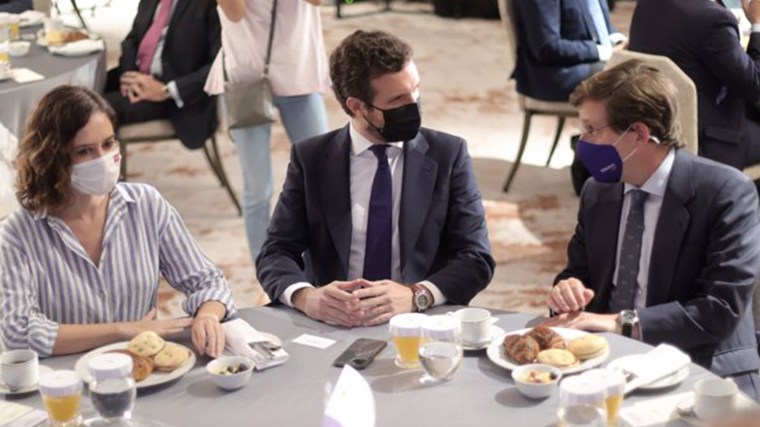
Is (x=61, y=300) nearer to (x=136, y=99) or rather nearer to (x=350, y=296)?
(x=350, y=296)

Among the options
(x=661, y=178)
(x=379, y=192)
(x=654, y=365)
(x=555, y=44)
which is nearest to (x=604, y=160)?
(x=661, y=178)

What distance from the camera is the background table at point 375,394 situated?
2.49 m

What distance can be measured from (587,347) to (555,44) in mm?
3243

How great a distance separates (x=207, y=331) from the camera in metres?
2.85

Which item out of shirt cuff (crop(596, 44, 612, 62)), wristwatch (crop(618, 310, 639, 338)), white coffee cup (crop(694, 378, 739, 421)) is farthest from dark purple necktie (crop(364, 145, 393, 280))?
shirt cuff (crop(596, 44, 612, 62))

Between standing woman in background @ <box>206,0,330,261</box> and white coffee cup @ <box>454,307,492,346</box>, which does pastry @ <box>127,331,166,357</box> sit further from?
standing woman in background @ <box>206,0,330,261</box>

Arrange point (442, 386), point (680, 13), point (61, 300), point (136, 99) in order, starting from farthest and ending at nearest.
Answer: point (136, 99)
point (680, 13)
point (61, 300)
point (442, 386)

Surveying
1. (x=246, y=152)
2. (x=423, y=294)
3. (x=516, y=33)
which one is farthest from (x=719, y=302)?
(x=516, y=33)

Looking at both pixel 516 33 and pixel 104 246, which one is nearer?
pixel 104 246

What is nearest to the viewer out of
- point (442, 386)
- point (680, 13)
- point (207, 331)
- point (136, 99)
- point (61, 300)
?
point (442, 386)

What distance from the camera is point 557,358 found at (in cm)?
265

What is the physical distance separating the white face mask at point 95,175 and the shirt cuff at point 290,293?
0.51m

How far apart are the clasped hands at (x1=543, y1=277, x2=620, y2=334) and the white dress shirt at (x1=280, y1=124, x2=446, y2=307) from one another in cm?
58

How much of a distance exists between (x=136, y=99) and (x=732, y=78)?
2591 millimetres
